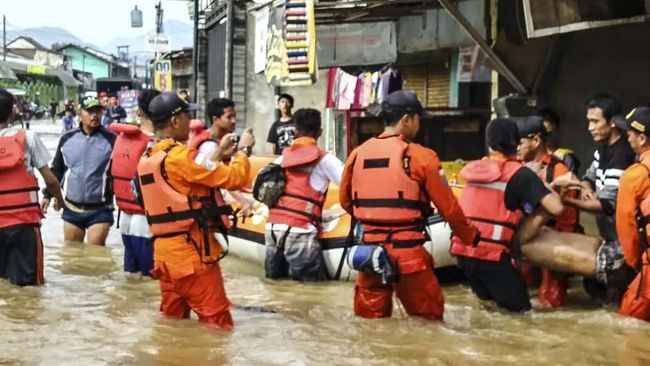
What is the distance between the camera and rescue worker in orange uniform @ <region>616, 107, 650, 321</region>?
20.3 feet

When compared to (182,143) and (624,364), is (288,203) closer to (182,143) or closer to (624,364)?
(182,143)

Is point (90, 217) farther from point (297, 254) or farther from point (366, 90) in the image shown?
point (366, 90)

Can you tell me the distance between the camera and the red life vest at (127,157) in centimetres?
853

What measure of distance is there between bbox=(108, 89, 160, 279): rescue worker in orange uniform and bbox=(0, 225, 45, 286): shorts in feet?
2.86

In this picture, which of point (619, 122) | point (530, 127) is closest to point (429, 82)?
point (530, 127)

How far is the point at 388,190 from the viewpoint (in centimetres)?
608

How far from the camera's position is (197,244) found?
5926mm

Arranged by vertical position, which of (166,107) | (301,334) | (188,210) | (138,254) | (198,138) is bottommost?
(301,334)

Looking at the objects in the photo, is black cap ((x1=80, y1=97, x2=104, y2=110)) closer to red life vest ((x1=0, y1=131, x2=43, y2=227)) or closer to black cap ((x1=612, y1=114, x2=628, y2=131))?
red life vest ((x1=0, y1=131, x2=43, y2=227))

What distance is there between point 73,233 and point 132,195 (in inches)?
63.4

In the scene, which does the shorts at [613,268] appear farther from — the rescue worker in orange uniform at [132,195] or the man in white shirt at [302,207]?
the rescue worker in orange uniform at [132,195]

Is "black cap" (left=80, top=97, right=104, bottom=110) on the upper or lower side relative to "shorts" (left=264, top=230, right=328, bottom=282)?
upper

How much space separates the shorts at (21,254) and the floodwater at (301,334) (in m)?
0.10

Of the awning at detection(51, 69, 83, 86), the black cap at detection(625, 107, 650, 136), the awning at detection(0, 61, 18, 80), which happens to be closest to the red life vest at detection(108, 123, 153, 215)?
the black cap at detection(625, 107, 650, 136)
